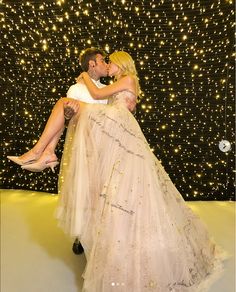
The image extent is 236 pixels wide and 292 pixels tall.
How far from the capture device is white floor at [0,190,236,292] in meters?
1.71

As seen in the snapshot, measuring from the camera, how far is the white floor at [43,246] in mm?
1711

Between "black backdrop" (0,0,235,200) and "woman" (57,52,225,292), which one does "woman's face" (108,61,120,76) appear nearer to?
"woman" (57,52,225,292)

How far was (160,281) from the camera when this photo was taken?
4.63ft

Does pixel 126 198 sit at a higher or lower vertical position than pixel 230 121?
lower

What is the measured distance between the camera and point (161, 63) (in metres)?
3.05

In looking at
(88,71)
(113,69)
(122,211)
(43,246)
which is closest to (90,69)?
(88,71)

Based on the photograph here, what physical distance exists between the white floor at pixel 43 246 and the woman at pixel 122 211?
0.30 metres

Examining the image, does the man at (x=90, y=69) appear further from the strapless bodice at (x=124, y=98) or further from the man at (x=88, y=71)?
the strapless bodice at (x=124, y=98)

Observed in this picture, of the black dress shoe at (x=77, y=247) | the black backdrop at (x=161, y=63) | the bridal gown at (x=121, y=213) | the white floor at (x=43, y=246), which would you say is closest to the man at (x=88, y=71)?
the black dress shoe at (x=77, y=247)

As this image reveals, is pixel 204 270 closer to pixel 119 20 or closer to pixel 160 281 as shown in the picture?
pixel 160 281

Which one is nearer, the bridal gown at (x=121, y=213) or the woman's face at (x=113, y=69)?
the bridal gown at (x=121, y=213)

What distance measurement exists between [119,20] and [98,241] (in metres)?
2.13

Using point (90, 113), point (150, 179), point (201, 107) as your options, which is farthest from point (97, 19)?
point (150, 179)

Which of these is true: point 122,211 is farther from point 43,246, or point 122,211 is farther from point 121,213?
point 43,246
